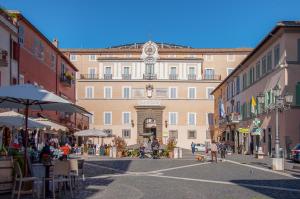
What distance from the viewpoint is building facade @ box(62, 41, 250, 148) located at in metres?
71.1

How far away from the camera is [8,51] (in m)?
32.1

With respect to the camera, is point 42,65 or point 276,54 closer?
point 276,54

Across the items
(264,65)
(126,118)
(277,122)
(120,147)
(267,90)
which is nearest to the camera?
Answer: (277,122)

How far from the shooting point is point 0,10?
29516 millimetres

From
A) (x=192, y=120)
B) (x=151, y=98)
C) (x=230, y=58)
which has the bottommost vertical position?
(x=192, y=120)

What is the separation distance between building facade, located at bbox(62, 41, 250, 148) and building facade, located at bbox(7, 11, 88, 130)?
12152 millimetres

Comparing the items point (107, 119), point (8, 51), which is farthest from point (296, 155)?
point (107, 119)

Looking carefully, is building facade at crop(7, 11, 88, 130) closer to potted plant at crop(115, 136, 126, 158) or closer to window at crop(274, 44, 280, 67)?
potted plant at crop(115, 136, 126, 158)

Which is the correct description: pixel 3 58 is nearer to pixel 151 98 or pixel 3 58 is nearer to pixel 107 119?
pixel 107 119

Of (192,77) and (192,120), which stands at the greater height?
(192,77)

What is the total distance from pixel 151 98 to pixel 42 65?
30080mm

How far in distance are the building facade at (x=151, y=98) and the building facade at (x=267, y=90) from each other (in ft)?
40.3

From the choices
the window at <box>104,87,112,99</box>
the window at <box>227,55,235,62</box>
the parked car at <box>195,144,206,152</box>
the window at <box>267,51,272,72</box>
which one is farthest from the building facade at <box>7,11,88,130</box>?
the window at <box>227,55,235,62</box>

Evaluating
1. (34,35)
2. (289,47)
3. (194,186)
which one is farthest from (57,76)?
(194,186)
